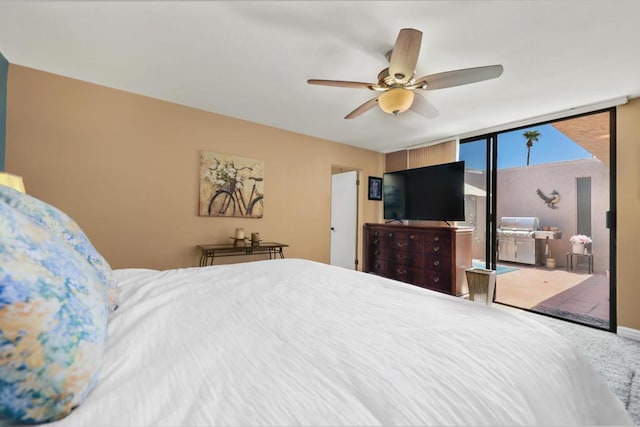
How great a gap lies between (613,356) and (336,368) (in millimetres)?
3006

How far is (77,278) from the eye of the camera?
0.63 metres

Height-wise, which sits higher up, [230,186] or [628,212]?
[230,186]

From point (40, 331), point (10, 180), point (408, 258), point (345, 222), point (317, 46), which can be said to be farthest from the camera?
point (345, 222)

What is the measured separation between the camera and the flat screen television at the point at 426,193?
3580 millimetres

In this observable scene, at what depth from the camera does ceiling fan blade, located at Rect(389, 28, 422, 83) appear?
1479 mm

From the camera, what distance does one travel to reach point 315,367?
649mm

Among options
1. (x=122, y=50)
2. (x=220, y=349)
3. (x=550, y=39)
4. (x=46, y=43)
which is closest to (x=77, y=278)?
(x=220, y=349)

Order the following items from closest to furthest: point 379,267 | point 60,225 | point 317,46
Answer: point 60,225, point 317,46, point 379,267

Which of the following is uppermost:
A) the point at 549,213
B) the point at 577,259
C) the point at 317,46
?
the point at 317,46

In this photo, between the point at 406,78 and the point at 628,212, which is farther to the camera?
the point at 628,212

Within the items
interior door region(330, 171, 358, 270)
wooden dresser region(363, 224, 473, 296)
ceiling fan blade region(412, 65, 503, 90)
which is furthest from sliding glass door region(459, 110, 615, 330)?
ceiling fan blade region(412, 65, 503, 90)

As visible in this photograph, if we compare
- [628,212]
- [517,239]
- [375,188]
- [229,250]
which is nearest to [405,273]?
[517,239]

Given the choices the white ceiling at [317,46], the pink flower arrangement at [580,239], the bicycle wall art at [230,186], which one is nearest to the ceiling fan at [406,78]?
the white ceiling at [317,46]

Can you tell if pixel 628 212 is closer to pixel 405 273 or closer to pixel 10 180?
pixel 405 273
